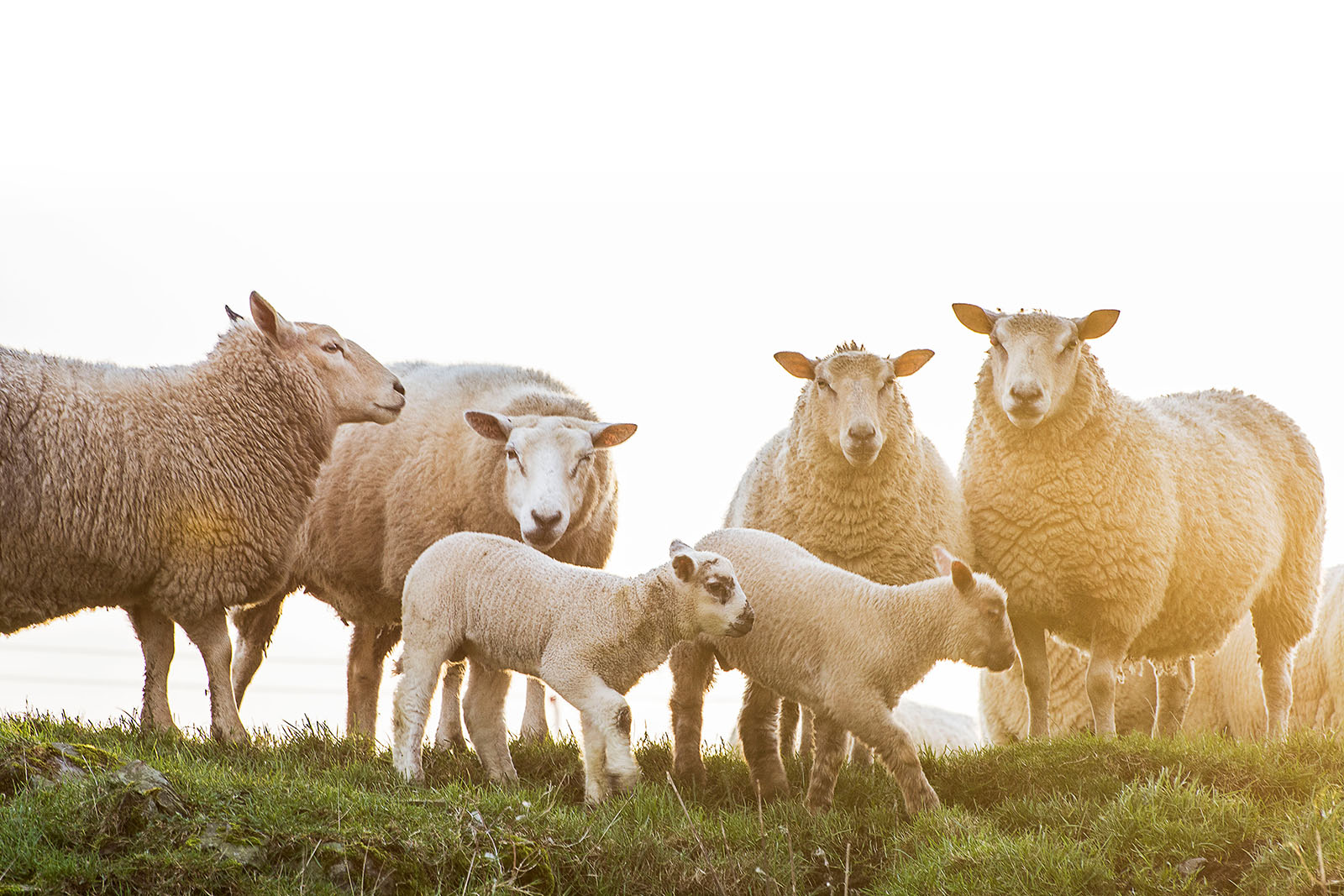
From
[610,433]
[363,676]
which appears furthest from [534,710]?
[610,433]

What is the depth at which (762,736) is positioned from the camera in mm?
6816

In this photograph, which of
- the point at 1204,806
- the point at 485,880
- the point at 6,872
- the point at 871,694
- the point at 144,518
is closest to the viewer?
the point at 6,872

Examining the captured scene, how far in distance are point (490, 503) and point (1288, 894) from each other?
5.49m

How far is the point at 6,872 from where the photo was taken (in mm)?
4195

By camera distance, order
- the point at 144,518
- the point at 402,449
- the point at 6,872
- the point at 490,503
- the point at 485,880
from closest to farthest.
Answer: the point at 6,872, the point at 485,880, the point at 144,518, the point at 490,503, the point at 402,449

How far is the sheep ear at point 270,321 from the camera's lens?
8.09m

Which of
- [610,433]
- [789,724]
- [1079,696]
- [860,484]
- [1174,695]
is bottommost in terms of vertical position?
[1079,696]

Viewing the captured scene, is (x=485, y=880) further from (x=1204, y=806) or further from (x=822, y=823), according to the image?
(x=1204, y=806)

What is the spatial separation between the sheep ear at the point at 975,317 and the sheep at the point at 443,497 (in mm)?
2370

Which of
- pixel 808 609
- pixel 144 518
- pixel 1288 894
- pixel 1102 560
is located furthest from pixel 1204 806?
pixel 144 518

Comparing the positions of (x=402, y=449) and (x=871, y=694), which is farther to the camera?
(x=402, y=449)

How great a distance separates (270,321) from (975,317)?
4.61m

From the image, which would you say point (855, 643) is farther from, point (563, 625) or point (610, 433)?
point (610, 433)

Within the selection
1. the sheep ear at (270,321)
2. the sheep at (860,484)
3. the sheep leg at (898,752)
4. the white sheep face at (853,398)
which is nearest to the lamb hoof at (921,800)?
the sheep leg at (898,752)
